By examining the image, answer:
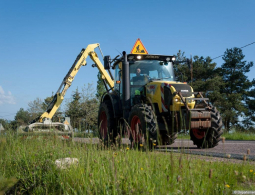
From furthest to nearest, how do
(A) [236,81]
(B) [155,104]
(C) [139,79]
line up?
(A) [236,81], (C) [139,79], (B) [155,104]

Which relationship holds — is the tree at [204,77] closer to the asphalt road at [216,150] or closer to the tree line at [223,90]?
the tree line at [223,90]

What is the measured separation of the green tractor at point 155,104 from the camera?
24.3ft

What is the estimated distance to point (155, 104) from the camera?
27.2 ft

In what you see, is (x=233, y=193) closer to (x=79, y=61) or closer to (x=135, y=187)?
(x=135, y=187)

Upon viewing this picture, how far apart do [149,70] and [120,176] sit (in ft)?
17.7

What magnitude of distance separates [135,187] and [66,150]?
2.64m

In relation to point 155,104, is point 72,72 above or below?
above

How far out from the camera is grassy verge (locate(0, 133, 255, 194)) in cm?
321

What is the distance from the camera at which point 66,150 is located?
570 cm

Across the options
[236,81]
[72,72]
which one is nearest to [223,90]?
[236,81]

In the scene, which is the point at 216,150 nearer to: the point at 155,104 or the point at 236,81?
the point at 155,104

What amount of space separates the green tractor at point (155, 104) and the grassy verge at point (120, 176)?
2.33 m

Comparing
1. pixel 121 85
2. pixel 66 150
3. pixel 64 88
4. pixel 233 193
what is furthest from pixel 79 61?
pixel 233 193

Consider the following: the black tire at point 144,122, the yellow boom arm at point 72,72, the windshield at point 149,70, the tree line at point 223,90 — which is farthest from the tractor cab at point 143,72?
the tree line at point 223,90
